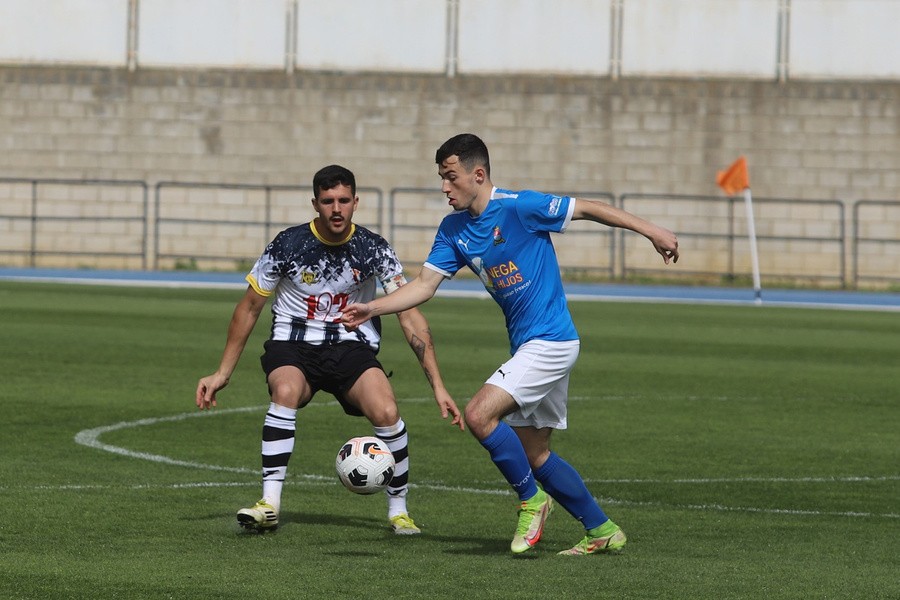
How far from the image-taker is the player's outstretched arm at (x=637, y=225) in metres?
5.97

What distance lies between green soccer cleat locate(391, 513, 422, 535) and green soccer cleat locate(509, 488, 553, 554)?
60 centimetres

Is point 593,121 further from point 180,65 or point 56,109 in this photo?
point 56,109

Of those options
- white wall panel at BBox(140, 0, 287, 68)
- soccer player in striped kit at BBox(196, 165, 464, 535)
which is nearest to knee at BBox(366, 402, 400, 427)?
soccer player in striped kit at BBox(196, 165, 464, 535)

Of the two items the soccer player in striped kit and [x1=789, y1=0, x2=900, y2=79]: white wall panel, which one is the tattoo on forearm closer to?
the soccer player in striped kit

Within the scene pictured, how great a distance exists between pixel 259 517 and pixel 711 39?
26282mm

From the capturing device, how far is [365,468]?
6699mm

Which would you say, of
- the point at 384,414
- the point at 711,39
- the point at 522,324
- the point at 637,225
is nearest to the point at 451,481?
the point at 384,414

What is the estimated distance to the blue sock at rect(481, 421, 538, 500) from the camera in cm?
637

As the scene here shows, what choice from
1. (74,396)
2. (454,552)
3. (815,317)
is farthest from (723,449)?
(815,317)

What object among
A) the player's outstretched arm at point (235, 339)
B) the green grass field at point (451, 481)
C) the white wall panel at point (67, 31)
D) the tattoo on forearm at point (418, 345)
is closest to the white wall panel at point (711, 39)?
the white wall panel at point (67, 31)

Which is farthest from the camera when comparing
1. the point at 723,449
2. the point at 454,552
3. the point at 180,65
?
the point at 180,65

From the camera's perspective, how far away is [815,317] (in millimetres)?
22641

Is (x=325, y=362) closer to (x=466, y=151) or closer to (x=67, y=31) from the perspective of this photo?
(x=466, y=151)

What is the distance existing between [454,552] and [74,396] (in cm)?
615
